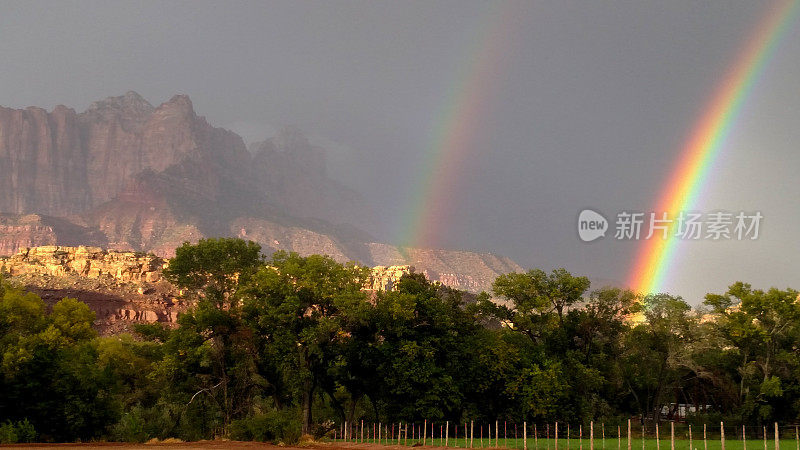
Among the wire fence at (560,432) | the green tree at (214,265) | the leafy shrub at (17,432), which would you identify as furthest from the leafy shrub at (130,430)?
the green tree at (214,265)

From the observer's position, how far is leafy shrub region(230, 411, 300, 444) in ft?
164

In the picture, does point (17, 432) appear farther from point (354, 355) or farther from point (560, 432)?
point (560, 432)

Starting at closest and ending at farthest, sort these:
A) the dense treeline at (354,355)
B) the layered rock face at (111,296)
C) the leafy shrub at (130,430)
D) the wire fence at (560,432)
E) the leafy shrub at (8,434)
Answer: the leafy shrub at (8,434)
the leafy shrub at (130,430)
the dense treeline at (354,355)
the wire fence at (560,432)
the layered rock face at (111,296)

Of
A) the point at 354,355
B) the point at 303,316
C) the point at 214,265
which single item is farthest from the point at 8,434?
the point at 214,265

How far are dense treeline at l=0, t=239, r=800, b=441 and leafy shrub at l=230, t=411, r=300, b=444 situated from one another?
4.8 inches

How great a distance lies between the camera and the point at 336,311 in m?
60.7

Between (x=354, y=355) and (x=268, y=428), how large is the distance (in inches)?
478

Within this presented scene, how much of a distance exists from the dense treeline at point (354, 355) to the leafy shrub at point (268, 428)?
121 mm

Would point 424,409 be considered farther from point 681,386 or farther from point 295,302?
point 681,386

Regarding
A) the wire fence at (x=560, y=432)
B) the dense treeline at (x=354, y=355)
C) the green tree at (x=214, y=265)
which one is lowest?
the wire fence at (x=560, y=432)

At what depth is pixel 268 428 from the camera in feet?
167

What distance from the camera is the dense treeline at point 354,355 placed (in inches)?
2056

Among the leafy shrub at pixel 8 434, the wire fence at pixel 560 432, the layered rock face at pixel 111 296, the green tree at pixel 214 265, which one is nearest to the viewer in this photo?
the leafy shrub at pixel 8 434

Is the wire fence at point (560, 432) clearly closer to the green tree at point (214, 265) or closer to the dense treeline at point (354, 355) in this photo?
the dense treeline at point (354, 355)
